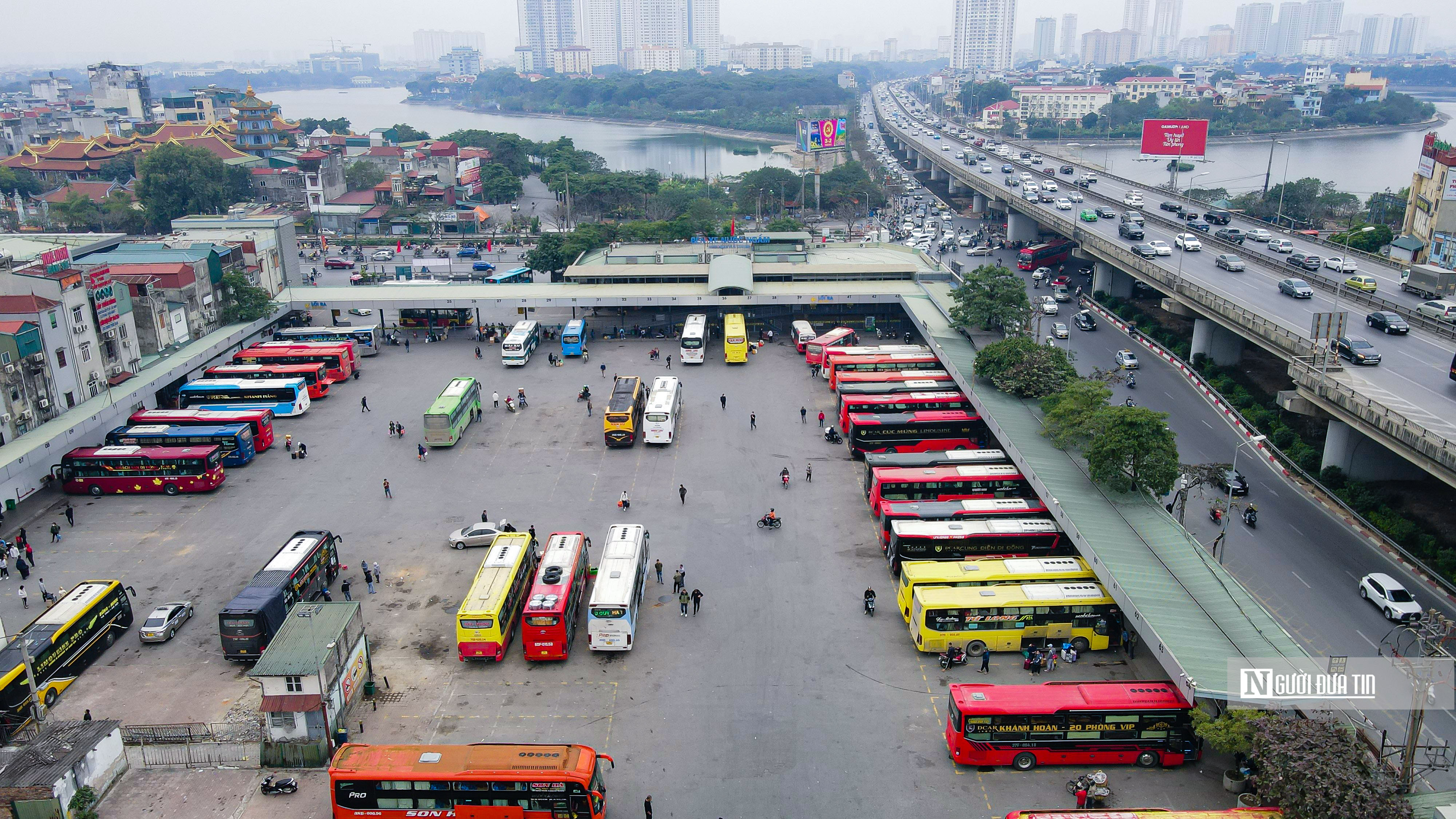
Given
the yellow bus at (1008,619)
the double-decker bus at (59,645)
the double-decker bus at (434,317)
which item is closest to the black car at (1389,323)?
the yellow bus at (1008,619)

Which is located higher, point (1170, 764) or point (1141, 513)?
point (1141, 513)

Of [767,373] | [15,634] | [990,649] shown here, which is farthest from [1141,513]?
[15,634]

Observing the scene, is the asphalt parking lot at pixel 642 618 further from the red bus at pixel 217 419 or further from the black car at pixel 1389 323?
the black car at pixel 1389 323

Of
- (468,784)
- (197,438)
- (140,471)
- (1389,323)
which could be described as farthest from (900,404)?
(140,471)

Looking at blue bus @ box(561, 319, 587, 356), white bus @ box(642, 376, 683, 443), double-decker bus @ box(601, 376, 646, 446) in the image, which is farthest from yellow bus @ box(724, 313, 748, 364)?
double-decker bus @ box(601, 376, 646, 446)

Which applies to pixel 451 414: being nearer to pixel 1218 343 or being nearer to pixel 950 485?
pixel 950 485

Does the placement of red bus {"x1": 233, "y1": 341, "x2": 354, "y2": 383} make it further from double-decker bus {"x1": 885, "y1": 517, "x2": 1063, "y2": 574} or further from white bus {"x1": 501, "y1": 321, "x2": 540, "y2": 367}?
double-decker bus {"x1": 885, "y1": 517, "x2": 1063, "y2": 574}

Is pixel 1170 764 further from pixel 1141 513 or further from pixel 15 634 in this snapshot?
pixel 15 634
